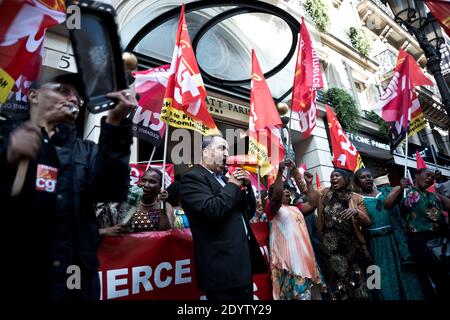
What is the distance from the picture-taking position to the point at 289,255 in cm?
316

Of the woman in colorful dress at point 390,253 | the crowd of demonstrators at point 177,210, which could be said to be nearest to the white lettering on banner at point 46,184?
the crowd of demonstrators at point 177,210

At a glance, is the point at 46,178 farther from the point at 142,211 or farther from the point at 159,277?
the point at 142,211

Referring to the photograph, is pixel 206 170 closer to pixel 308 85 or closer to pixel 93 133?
pixel 308 85

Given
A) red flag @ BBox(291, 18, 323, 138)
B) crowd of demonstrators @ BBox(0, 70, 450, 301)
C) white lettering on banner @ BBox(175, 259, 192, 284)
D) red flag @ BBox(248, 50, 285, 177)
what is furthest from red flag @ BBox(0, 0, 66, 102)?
red flag @ BBox(291, 18, 323, 138)

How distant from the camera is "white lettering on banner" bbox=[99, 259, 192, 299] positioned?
2.34m

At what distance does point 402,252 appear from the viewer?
A: 3.53 m

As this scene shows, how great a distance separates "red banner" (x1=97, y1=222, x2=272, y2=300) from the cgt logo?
1.25 meters

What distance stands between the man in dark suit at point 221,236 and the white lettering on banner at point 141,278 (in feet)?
1.88

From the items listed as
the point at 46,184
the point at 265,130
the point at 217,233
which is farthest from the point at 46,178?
the point at 265,130

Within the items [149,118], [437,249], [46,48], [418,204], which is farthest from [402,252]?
[46,48]

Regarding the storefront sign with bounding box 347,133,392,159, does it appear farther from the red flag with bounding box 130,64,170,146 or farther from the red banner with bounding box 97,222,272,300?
the red banner with bounding box 97,222,272,300

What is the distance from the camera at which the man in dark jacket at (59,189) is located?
1156 millimetres

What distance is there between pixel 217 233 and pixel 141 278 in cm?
86

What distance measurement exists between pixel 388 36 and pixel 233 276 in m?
19.6
